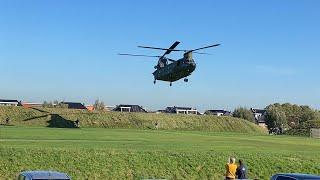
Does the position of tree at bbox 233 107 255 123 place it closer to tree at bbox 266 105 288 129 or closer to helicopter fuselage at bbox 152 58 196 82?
tree at bbox 266 105 288 129

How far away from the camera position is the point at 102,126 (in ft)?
300

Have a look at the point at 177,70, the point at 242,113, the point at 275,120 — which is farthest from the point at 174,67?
the point at 242,113

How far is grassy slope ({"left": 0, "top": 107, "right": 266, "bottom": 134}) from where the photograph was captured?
8925 cm

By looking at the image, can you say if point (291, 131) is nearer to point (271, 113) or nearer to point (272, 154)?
point (271, 113)

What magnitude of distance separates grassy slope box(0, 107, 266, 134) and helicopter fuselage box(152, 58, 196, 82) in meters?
29.5

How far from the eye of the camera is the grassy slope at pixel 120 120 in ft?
293

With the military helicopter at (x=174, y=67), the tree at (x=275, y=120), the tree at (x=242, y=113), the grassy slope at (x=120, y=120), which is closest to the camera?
the military helicopter at (x=174, y=67)

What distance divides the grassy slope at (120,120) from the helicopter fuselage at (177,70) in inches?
1163

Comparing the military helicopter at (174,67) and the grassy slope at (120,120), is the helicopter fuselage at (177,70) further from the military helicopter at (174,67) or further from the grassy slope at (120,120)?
the grassy slope at (120,120)

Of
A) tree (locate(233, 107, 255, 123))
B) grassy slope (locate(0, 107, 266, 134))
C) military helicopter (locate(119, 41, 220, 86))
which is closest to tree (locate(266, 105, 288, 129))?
tree (locate(233, 107, 255, 123))

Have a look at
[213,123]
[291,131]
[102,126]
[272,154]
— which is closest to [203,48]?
[272,154]

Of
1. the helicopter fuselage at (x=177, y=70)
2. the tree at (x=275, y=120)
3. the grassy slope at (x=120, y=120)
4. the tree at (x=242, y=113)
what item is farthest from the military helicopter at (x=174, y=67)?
the tree at (x=242, y=113)

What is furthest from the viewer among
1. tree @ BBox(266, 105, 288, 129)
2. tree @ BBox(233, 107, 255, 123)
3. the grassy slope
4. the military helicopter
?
tree @ BBox(233, 107, 255, 123)

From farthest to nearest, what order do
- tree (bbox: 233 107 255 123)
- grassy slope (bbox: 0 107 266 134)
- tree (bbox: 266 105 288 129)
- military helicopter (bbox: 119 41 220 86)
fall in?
tree (bbox: 233 107 255 123) → tree (bbox: 266 105 288 129) → grassy slope (bbox: 0 107 266 134) → military helicopter (bbox: 119 41 220 86)
